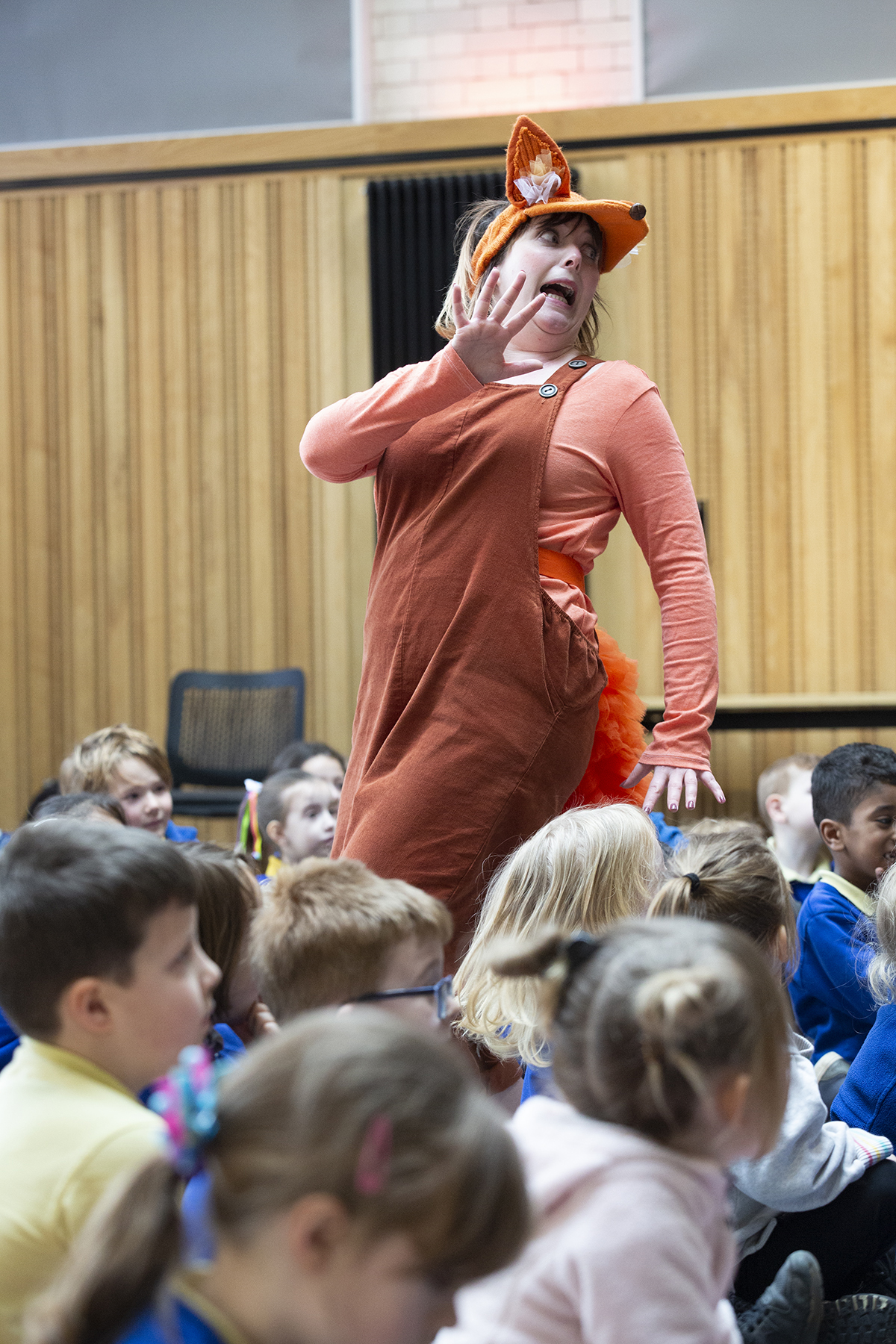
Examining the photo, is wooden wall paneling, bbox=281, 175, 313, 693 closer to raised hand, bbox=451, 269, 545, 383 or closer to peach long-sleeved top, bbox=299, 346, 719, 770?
peach long-sleeved top, bbox=299, 346, 719, 770

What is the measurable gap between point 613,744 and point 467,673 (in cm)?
28

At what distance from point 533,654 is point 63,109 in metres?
4.51

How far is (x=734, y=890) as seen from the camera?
1.54 m

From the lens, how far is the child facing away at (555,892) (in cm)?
151

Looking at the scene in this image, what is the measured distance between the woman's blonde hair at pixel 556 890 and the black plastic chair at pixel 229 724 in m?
2.96

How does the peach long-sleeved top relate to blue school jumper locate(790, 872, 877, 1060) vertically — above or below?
above

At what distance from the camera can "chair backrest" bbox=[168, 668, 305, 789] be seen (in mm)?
4500

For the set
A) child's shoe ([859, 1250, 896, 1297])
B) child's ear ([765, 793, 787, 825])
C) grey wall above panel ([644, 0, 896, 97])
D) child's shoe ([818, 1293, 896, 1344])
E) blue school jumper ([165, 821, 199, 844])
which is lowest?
child's shoe ([859, 1250, 896, 1297])

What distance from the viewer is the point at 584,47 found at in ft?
16.1

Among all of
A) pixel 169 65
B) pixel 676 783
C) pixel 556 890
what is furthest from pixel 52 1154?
pixel 169 65

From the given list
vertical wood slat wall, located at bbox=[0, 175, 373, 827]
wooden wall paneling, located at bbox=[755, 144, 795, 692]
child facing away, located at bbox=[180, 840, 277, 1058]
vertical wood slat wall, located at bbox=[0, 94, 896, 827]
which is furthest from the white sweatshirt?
vertical wood slat wall, located at bbox=[0, 175, 373, 827]

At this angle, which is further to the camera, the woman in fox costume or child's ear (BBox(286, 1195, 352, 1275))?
the woman in fox costume

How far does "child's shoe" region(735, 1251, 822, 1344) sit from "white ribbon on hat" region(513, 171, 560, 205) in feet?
4.45

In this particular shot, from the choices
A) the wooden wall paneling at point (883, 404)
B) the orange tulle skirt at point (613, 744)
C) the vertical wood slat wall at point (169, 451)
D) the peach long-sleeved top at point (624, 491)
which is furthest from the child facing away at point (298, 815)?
the wooden wall paneling at point (883, 404)
